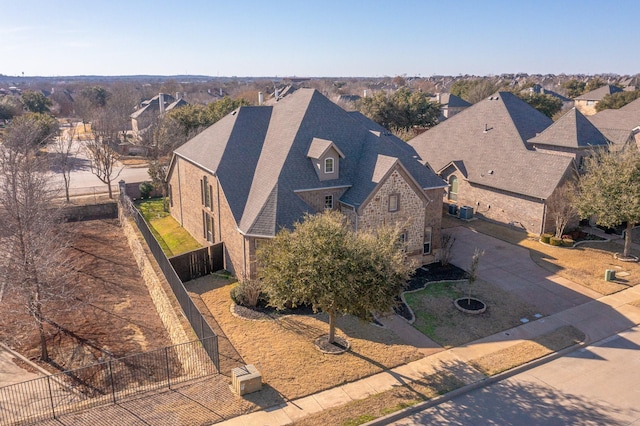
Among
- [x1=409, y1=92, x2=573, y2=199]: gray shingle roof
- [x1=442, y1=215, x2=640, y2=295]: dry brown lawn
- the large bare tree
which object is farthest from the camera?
[x1=409, y1=92, x2=573, y2=199]: gray shingle roof

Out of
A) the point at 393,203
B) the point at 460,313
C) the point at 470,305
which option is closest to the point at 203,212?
the point at 393,203

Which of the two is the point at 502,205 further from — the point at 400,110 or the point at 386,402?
the point at 400,110

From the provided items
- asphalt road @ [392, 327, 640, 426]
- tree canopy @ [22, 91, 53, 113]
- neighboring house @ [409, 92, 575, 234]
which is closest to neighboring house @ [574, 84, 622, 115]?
neighboring house @ [409, 92, 575, 234]

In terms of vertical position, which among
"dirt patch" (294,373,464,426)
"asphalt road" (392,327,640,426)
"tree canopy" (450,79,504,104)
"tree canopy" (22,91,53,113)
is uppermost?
"tree canopy" (450,79,504,104)

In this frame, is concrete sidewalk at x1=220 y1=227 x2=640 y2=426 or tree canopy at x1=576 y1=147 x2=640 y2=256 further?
tree canopy at x1=576 y1=147 x2=640 y2=256

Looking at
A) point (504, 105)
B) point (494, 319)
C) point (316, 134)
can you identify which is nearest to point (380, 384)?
point (494, 319)

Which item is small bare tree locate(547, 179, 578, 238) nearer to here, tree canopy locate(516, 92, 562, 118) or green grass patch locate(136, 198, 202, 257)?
green grass patch locate(136, 198, 202, 257)
